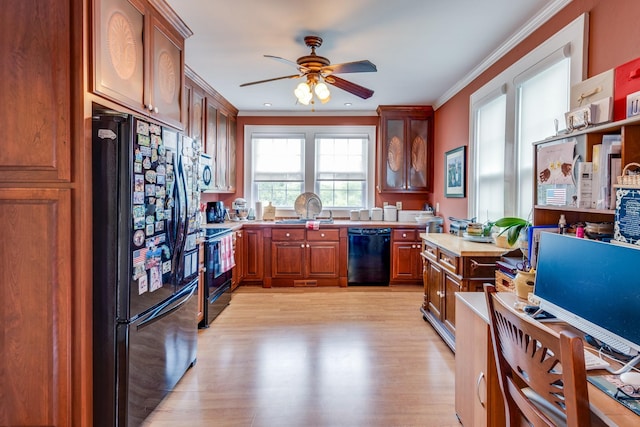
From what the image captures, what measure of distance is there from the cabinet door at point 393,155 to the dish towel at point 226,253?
246 cm

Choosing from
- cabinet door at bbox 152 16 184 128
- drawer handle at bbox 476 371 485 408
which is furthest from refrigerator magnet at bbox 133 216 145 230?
drawer handle at bbox 476 371 485 408

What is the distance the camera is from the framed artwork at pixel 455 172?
3.98 metres

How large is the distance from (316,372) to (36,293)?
1.76 metres

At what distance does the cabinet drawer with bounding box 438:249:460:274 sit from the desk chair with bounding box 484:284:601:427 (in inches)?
55.7

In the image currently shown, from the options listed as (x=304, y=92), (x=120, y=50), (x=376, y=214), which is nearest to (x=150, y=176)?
(x=120, y=50)

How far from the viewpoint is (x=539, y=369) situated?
0.94 metres

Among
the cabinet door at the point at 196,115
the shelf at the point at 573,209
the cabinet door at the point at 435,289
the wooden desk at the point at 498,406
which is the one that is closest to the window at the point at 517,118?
the shelf at the point at 573,209

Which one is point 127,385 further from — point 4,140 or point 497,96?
point 497,96

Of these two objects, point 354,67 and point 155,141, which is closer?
point 155,141

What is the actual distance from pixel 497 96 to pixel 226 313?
3495 millimetres

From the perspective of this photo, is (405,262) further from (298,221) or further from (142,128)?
(142,128)

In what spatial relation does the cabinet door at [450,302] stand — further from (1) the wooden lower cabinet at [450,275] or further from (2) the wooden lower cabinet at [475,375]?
(2) the wooden lower cabinet at [475,375]

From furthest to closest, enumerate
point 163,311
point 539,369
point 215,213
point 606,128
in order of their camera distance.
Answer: point 215,213 → point 163,311 → point 606,128 → point 539,369

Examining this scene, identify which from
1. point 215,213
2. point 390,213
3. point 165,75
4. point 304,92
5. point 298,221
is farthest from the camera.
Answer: point 390,213
